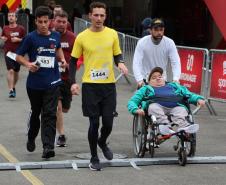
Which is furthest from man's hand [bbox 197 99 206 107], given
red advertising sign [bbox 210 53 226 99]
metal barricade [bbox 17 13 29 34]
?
metal barricade [bbox 17 13 29 34]

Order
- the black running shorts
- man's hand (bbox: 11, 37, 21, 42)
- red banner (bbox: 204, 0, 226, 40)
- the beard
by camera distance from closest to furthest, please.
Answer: the black running shorts, the beard, man's hand (bbox: 11, 37, 21, 42), red banner (bbox: 204, 0, 226, 40)

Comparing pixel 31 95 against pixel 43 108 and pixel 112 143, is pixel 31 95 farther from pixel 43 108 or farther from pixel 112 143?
pixel 112 143

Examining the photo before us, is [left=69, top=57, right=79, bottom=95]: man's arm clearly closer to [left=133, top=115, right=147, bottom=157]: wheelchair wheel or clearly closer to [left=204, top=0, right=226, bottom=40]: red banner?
[left=133, top=115, right=147, bottom=157]: wheelchair wheel

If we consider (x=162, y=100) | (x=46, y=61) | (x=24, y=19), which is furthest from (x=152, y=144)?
(x=24, y=19)

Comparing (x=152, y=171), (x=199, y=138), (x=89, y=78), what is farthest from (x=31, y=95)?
(x=199, y=138)

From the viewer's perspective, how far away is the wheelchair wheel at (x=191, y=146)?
8259 mm

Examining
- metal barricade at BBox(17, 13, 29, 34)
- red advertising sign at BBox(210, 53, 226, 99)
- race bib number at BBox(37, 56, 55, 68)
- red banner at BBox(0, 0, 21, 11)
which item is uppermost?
red banner at BBox(0, 0, 21, 11)

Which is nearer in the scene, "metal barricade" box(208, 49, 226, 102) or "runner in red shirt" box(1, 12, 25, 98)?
"metal barricade" box(208, 49, 226, 102)

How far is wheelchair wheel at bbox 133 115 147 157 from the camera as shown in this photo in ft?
27.5

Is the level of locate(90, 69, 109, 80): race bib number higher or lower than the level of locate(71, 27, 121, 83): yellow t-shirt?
lower

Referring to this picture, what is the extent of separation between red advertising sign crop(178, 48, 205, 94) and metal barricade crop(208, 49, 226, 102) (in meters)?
0.31

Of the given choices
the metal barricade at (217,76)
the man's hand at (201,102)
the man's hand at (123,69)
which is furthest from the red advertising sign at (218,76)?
the man's hand at (123,69)

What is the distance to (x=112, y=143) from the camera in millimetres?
9648

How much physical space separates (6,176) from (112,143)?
97.0 inches
